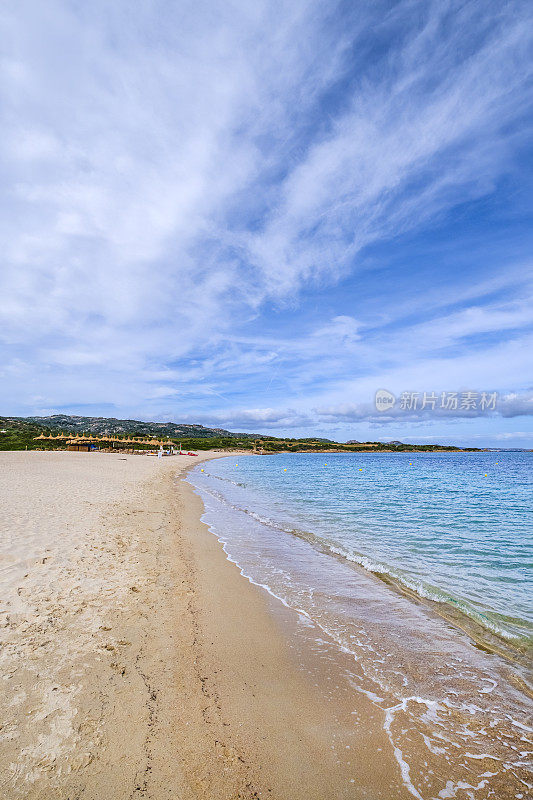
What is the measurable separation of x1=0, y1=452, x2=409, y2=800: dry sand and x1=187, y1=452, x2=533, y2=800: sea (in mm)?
606

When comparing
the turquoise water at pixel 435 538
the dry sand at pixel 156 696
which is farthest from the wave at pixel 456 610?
the dry sand at pixel 156 696

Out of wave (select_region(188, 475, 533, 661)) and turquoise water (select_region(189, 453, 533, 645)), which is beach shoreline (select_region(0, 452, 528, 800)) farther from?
turquoise water (select_region(189, 453, 533, 645))

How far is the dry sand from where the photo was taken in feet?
10.3

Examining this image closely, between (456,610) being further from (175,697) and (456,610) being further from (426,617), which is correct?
(175,697)

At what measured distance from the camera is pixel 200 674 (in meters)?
4.66

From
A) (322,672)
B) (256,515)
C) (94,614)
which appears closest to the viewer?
(322,672)

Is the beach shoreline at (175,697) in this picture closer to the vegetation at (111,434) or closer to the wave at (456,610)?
the wave at (456,610)

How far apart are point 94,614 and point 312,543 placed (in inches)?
313

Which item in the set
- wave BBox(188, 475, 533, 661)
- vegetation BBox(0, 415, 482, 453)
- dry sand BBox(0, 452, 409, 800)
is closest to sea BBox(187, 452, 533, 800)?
wave BBox(188, 475, 533, 661)

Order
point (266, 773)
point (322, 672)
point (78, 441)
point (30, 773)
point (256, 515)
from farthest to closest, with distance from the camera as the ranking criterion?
point (78, 441)
point (256, 515)
point (322, 672)
point (266, 773)
point (30, 773)

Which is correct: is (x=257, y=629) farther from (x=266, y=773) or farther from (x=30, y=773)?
(x=30, y=773)

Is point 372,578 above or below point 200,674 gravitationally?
below

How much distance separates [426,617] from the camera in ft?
23.0

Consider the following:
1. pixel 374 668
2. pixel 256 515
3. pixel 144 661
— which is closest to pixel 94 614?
pixel 144 661
